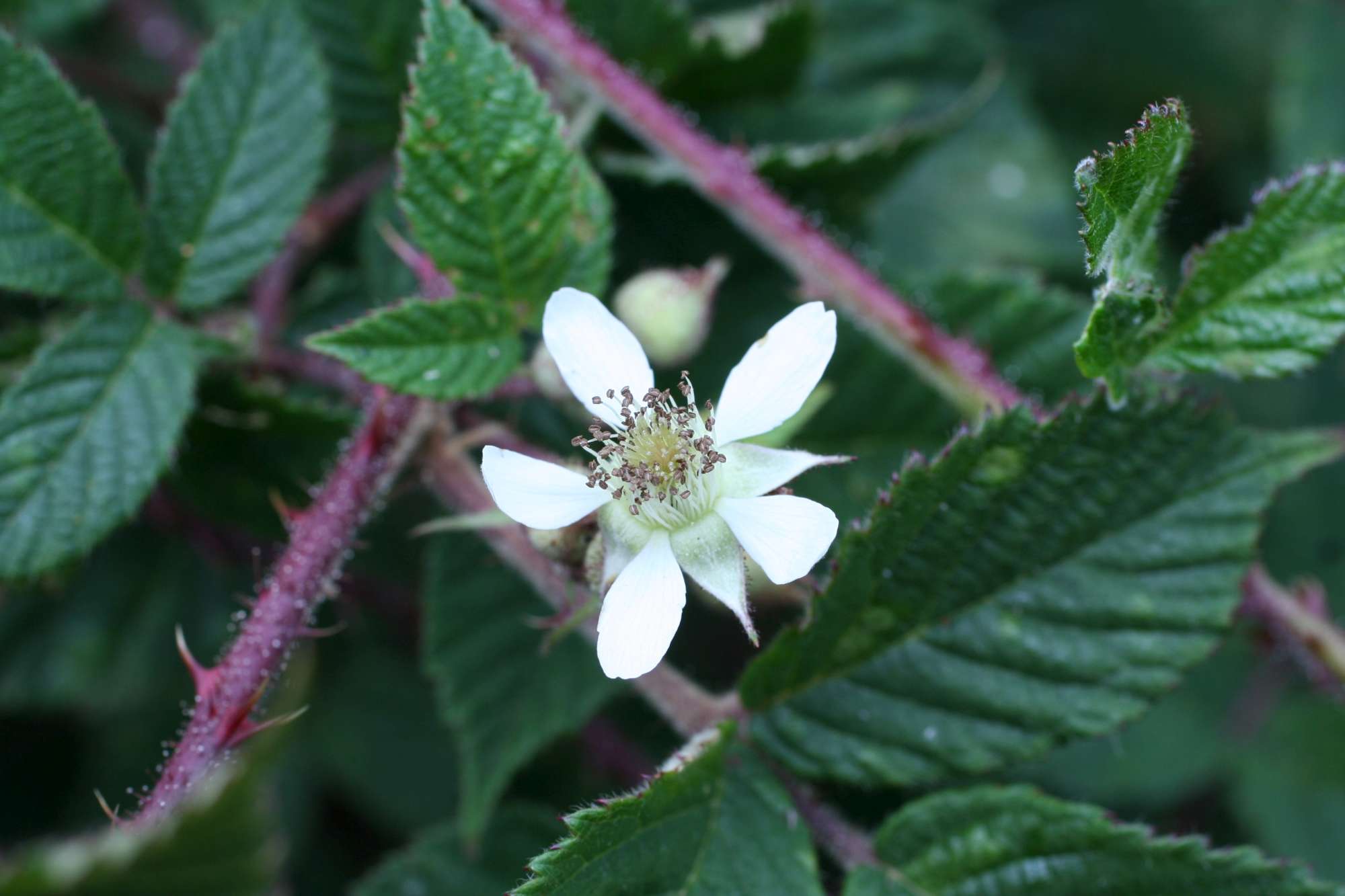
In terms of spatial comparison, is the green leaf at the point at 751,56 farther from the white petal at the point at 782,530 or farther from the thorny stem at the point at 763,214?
the white petal at the point at 782,530

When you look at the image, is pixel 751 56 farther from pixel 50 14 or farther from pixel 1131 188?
pixel 50 14

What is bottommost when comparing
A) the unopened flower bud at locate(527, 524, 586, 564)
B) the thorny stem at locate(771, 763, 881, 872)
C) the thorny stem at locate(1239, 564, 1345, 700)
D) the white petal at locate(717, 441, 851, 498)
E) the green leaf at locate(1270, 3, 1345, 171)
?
the thorny stem at locate(771, 763, 881, 872)

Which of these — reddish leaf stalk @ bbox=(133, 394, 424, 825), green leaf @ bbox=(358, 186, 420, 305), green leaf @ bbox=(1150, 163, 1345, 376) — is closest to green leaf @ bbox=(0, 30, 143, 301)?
green leaf @ bbox=(358, 186, 420, 305)

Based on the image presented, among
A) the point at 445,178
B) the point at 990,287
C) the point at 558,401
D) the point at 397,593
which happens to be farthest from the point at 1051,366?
the point at 397,593

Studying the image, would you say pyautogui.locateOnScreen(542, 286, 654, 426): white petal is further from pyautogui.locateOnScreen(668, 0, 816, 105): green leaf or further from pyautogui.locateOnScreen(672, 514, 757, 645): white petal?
pyautogui.locateOnScreen(668, 0, 816, 105): green leaf

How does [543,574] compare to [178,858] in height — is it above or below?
above

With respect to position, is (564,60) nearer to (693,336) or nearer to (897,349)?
(693,336)

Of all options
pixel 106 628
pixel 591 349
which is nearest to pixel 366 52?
pixel 591 349
